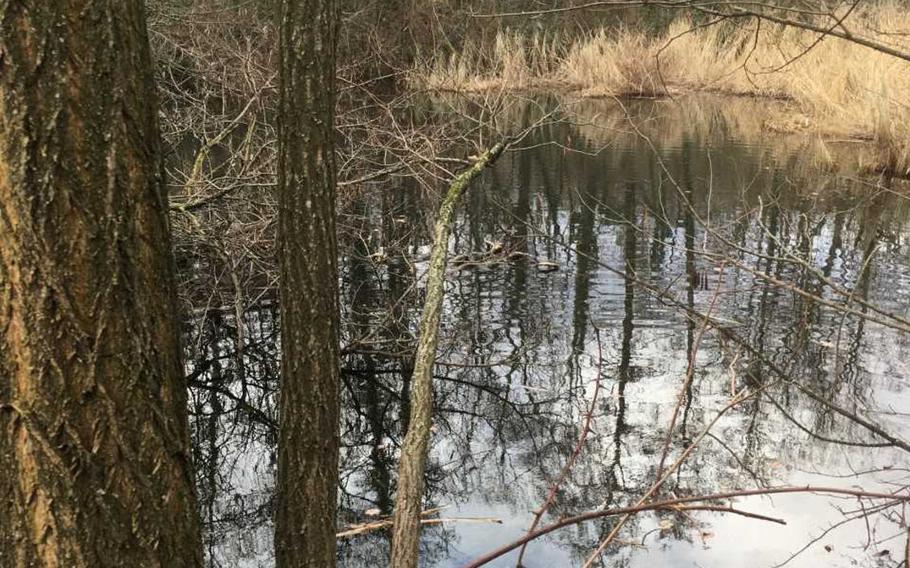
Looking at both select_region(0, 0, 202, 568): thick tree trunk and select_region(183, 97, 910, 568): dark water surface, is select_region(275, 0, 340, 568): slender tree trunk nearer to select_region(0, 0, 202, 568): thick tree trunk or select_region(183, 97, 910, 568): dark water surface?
select_region(0, 0, 202, 568): thick tree trunk

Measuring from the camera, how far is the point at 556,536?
13.1 ft

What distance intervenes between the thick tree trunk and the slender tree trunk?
0.71 metres

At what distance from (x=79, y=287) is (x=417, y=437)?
1724 millimetres

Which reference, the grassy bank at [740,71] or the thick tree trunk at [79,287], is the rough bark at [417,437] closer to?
the thick tree trunk at [79,287]

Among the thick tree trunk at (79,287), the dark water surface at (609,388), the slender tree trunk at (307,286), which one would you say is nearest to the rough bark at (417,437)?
the slender tree trunk at (307,286)

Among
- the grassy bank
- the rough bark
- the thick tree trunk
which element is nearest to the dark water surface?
the rough bark

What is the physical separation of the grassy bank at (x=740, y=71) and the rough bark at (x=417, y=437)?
5674 mm

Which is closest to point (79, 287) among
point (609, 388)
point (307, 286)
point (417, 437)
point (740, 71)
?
point (307, 286)

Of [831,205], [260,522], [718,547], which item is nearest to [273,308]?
[260,522]

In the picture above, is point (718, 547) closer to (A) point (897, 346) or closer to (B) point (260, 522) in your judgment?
(B) point (260, 522)

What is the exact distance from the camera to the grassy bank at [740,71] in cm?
1068

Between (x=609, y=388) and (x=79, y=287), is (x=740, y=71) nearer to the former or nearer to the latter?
(x=609, y=388)

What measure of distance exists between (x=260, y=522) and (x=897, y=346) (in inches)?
189

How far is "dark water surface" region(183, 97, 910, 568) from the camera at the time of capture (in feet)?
13.0
